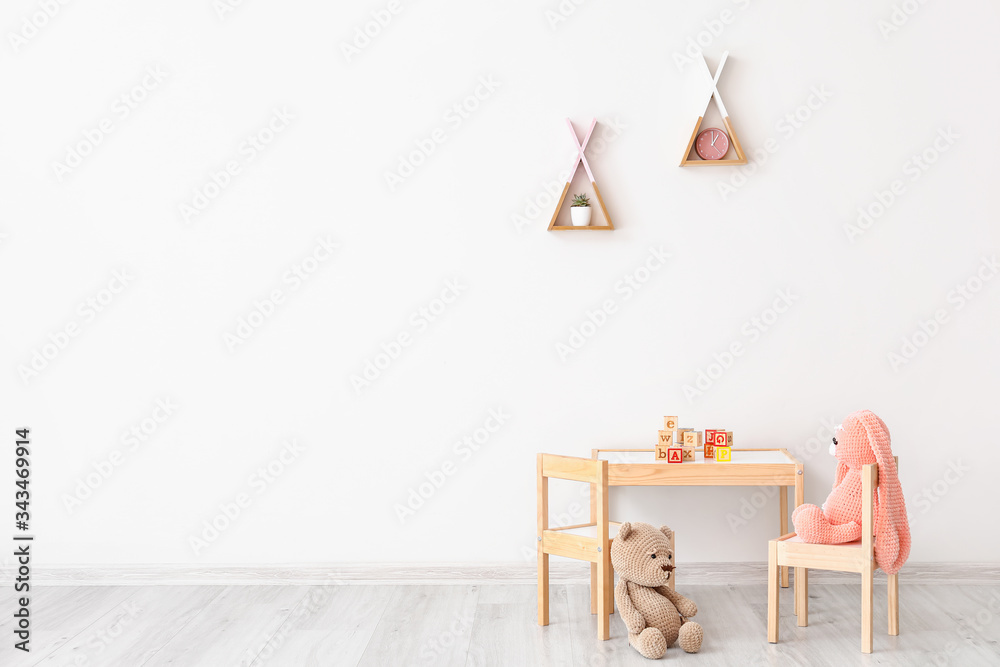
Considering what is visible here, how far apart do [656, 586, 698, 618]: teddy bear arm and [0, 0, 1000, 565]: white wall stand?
582 mm

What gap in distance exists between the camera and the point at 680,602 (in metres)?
2.67

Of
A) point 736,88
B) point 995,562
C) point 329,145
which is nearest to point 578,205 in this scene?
point 736,88

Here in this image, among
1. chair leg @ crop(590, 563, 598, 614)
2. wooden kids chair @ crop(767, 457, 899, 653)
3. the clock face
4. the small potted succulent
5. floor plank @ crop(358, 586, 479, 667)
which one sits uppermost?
the clock face

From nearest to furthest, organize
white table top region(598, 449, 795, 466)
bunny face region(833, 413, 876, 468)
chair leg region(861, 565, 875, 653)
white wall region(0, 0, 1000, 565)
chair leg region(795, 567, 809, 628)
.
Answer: chair leg region(861, 565, 875, 653) → bunny face region(833, 413, 876, 468) → chair leg region(795, 567, 809, 628) → white table top region(598, 449, 795, 466) → white wall region(0, 0, 1000, 565)

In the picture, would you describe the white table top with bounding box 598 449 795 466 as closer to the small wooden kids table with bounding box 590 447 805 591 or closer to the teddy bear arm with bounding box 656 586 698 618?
the small wooden kids table with bounding box 590 447 805 591

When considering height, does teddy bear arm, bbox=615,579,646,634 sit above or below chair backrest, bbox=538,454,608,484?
below

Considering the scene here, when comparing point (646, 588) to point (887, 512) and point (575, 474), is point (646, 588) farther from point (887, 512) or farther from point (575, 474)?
point (887, 512)

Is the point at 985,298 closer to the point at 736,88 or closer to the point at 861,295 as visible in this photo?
the point at 861,295

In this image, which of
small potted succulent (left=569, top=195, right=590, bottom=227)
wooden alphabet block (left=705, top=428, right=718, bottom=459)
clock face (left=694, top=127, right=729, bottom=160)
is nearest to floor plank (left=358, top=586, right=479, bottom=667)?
wooden alphabet block (left=705, top=428, right=718, bottom=459)

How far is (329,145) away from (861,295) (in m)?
2.23

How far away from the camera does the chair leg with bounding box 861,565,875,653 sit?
248 centimetres

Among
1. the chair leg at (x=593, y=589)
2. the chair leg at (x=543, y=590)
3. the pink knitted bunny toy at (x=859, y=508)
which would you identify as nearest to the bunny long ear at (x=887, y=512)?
the pink knitted bunny toy at (x=859, y=508)

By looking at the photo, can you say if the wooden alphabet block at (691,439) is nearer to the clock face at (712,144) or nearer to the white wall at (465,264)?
the white wall at (465,264)

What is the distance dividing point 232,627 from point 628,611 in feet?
4.48
